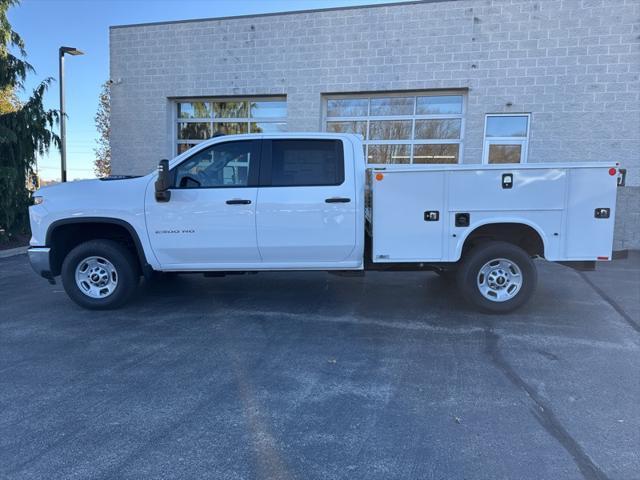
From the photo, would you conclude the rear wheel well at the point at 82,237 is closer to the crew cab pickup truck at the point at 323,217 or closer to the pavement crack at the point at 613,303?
the crew cab pickup truck at the point at 323,217

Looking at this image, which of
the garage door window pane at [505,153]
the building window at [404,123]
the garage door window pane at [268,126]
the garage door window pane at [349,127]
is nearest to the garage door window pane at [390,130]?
the building window at [404,123]

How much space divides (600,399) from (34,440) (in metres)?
4.10

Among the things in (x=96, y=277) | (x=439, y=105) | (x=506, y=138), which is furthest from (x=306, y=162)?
(x=506, y=138)

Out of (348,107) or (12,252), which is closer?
(12,252)

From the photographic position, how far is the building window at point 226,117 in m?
12.7

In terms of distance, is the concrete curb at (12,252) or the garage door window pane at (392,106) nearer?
the concrete curb at (12,252)

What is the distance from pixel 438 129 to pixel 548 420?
9.59 m

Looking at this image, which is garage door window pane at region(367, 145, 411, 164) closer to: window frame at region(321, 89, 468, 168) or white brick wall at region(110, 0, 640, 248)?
window frame at region(321, 89, 468, 168)

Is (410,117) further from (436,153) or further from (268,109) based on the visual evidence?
(268,109)

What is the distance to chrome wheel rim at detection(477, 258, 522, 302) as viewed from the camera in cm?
540

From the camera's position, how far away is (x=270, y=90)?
1227cm

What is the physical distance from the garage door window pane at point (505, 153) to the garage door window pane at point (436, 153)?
857 mm

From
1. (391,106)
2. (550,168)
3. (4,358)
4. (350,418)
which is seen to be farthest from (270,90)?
(350,418)

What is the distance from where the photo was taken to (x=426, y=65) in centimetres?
1123
